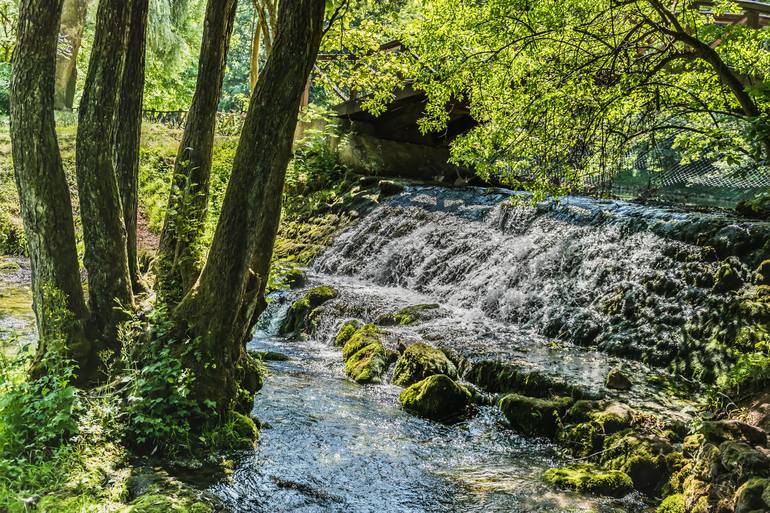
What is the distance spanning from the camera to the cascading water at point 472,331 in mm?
4668

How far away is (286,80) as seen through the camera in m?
4.55

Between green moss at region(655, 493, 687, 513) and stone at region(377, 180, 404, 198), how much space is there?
12459 millimetres

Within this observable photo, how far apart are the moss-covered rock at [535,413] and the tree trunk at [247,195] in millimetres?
2827

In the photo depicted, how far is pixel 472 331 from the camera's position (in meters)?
8.83

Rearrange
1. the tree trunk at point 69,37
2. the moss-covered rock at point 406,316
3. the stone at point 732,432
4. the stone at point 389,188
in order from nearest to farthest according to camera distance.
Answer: the stone at point 732,432, the moss-covered rock at point 406,316, the stone at point 389,188, the tree trunk at point 69,37

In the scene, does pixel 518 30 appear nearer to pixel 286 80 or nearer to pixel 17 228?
pixel 286 80

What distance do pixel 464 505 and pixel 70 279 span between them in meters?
3.45

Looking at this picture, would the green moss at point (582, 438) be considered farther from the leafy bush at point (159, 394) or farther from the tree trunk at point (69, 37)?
the tree trunk at point (69, 37)

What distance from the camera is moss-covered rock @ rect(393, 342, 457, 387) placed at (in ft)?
23.1

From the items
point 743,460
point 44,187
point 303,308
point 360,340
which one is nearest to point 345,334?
point 360,340

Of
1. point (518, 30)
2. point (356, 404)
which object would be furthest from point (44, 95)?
point (518, 30)

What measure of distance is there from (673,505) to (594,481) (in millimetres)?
561

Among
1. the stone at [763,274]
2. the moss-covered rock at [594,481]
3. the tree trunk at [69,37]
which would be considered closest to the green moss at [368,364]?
the moss-covered rock at [594,481]

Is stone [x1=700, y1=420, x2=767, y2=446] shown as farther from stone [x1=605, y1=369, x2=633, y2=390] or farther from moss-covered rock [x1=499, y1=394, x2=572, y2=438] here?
stone [x1=605, y1=369, x2=633, y2=390]
